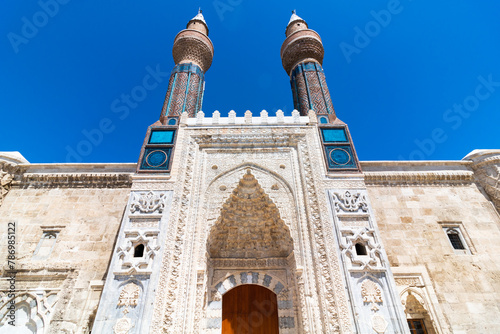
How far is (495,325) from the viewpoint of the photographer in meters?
4.86

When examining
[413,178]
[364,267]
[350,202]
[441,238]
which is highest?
[413,178]

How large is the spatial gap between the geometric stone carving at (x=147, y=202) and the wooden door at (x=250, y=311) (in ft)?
7.33

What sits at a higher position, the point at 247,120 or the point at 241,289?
the point at 247,120

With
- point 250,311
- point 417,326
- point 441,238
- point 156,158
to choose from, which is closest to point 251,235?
point 250,311

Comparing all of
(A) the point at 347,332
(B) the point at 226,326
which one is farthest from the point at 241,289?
(A) the point at 347,332

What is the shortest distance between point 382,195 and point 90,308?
6.08 metres

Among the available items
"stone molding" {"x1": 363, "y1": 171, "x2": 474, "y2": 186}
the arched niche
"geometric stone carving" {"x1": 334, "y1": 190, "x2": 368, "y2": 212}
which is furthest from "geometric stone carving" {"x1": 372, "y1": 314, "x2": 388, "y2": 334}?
"stone molding" {"x1": 363, "y1": 171, "x2": 474, "y2": 186}

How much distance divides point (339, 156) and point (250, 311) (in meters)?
3.62

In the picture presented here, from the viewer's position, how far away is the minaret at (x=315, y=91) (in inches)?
246

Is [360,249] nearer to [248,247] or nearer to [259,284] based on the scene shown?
[259,284]

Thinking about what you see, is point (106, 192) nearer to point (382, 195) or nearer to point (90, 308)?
point (90, 308)

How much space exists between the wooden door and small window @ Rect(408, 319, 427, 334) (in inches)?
91.7

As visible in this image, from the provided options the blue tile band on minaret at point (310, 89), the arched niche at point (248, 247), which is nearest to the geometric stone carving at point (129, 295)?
the arched niche at point (248, 247)

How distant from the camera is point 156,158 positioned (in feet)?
20.6
